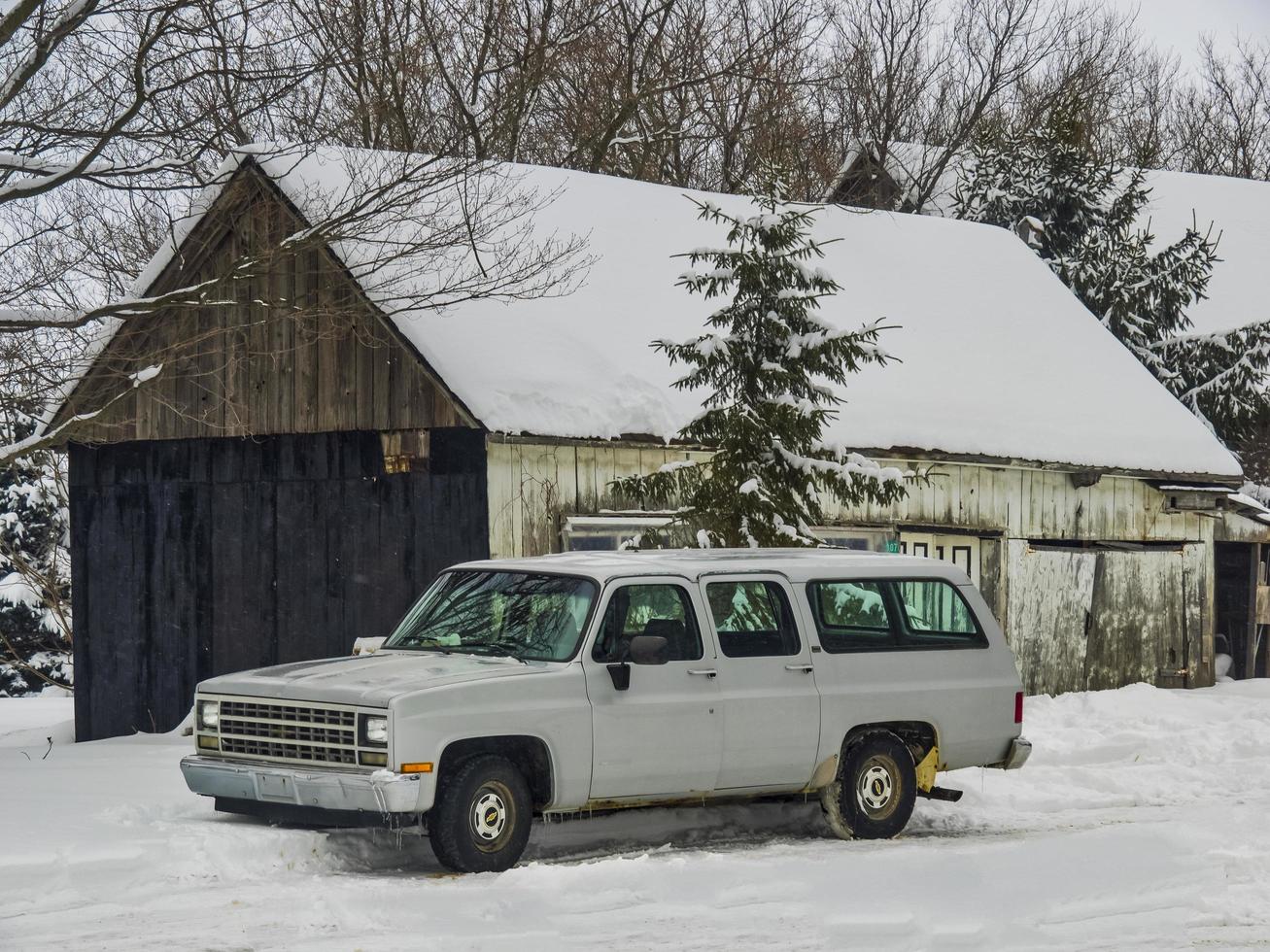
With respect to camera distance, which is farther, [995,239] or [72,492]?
[995,239]

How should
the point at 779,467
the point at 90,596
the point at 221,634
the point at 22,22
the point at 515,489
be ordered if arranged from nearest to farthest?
the point at 22,22, the point at 779,467, the point at 515,489, the point at 221,634, the point at 90,596

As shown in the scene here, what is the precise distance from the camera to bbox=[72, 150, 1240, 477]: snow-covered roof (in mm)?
15781

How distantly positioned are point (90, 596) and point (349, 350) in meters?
4.44

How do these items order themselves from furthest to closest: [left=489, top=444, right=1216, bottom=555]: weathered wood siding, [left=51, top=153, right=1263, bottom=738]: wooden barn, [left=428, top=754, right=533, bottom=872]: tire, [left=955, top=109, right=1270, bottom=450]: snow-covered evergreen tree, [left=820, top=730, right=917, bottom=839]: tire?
[left=955, top=109, right=1270, bottom=450]: snow-covered evergreen tree < [left=51, top=153, right=1263, bottom=738]: wooden barn < [left=489, top=444, right=1216, bottom=555]: weathered wood siding < [left=820, top=730, right=917, bottom=839]: tire < [left=428, top=754, right=533, bottom=872]: tire

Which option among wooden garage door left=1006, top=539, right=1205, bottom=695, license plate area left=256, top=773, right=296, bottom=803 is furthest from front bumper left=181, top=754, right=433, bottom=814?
wooden garage door left=1006, top=539, right=1205, bottom=695

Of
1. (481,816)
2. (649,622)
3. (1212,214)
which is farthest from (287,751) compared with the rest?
(1212,214)

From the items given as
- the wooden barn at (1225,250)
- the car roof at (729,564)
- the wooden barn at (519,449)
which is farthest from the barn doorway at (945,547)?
the car roof at (729,564)

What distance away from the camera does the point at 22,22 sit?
12227 millimetres

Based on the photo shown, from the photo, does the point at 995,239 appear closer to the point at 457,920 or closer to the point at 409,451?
the point at 409,451

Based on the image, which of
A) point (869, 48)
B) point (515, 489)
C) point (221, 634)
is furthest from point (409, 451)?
point (869, 48)

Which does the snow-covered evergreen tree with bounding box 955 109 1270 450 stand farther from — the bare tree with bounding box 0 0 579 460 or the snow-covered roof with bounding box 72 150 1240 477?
the bare tree with bounding box 0 0 579 460

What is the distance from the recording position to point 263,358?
666 inches

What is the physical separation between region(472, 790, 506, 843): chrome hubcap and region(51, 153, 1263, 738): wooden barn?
230 inches

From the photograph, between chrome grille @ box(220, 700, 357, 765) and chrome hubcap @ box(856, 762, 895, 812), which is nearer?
chrome grille @ box(220, 700, 357, 765)
